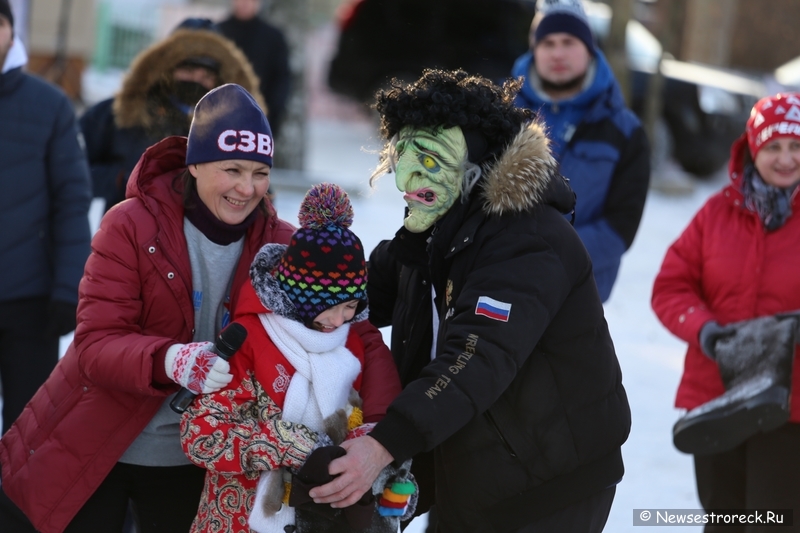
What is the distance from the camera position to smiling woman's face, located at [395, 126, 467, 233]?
8.55 feet

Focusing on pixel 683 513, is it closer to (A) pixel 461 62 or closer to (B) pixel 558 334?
(B) pixel 558 334

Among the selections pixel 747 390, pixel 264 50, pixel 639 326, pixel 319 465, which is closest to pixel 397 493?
pixel 319 465

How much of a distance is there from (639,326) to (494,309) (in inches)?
209

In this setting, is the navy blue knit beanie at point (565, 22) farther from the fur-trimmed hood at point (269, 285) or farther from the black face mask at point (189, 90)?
the fur-trimmed hood at point (269, 285)

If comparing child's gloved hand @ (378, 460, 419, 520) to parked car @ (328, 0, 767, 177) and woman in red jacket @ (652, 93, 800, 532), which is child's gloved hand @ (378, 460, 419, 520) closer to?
woman in red jacket @ (652, 93, 800, 532)

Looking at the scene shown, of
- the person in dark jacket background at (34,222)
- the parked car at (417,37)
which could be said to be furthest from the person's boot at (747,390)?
the parked car at (417,37)

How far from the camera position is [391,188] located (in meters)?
11.3

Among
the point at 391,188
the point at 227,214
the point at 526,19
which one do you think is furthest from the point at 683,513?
the point at 526,19

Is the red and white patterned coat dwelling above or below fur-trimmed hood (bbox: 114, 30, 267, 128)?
below

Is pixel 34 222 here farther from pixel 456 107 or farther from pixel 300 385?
pixel 456 107

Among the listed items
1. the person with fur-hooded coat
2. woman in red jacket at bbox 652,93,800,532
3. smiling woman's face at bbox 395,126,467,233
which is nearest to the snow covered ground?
smiling woman's face at bbox 395,126,467,233

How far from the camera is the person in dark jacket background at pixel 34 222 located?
12.4ft

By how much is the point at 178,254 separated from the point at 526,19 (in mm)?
10770

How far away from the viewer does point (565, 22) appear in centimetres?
431
